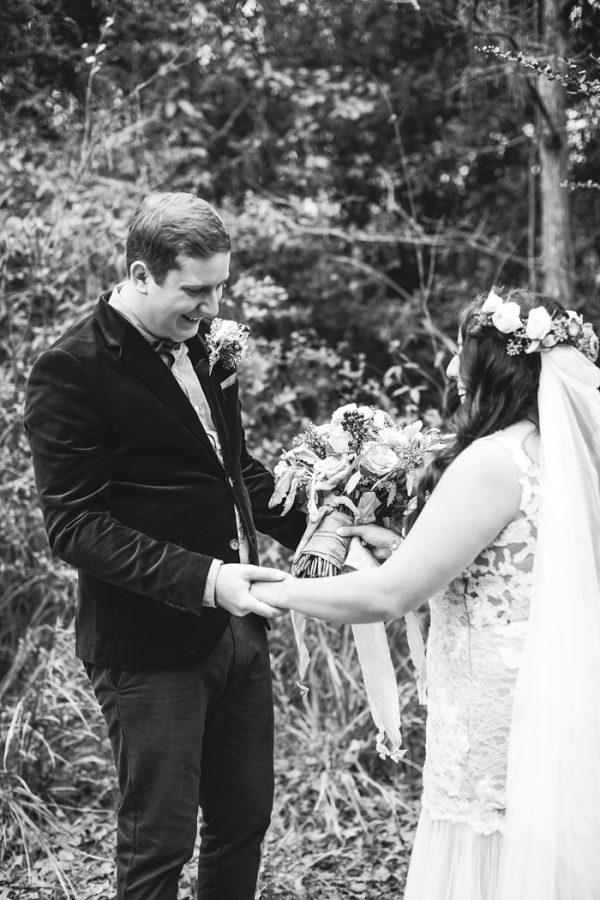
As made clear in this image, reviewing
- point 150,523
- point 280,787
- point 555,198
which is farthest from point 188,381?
point 555,198

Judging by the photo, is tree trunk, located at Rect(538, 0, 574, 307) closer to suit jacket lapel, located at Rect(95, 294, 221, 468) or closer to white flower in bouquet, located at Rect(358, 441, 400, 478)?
white flower in bouquet, located at Rect(358, 441, 400, 478)

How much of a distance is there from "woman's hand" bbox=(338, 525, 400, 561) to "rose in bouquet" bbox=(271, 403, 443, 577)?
30mm

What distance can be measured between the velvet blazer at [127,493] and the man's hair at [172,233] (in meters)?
0.21

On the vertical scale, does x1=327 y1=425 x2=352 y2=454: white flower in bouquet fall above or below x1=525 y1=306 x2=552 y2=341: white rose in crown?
below

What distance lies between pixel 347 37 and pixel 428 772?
7.68m

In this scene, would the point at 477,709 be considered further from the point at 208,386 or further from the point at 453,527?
the point at 208,386

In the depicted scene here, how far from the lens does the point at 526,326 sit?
2307 millimetres

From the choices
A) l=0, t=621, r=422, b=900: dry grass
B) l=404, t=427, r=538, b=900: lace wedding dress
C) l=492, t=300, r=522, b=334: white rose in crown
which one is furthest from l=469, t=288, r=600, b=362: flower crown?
l=0, t=621, r=422, b=900: dry grass

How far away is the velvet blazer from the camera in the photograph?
2.45m

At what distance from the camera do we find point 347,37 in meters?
8.58

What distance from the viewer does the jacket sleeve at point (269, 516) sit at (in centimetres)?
311

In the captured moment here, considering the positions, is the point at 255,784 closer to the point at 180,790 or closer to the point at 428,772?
the point at 180,790

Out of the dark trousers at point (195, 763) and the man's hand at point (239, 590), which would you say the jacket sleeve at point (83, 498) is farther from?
the dark trousers at point (195, 763)

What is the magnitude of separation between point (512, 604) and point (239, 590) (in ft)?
2.36
